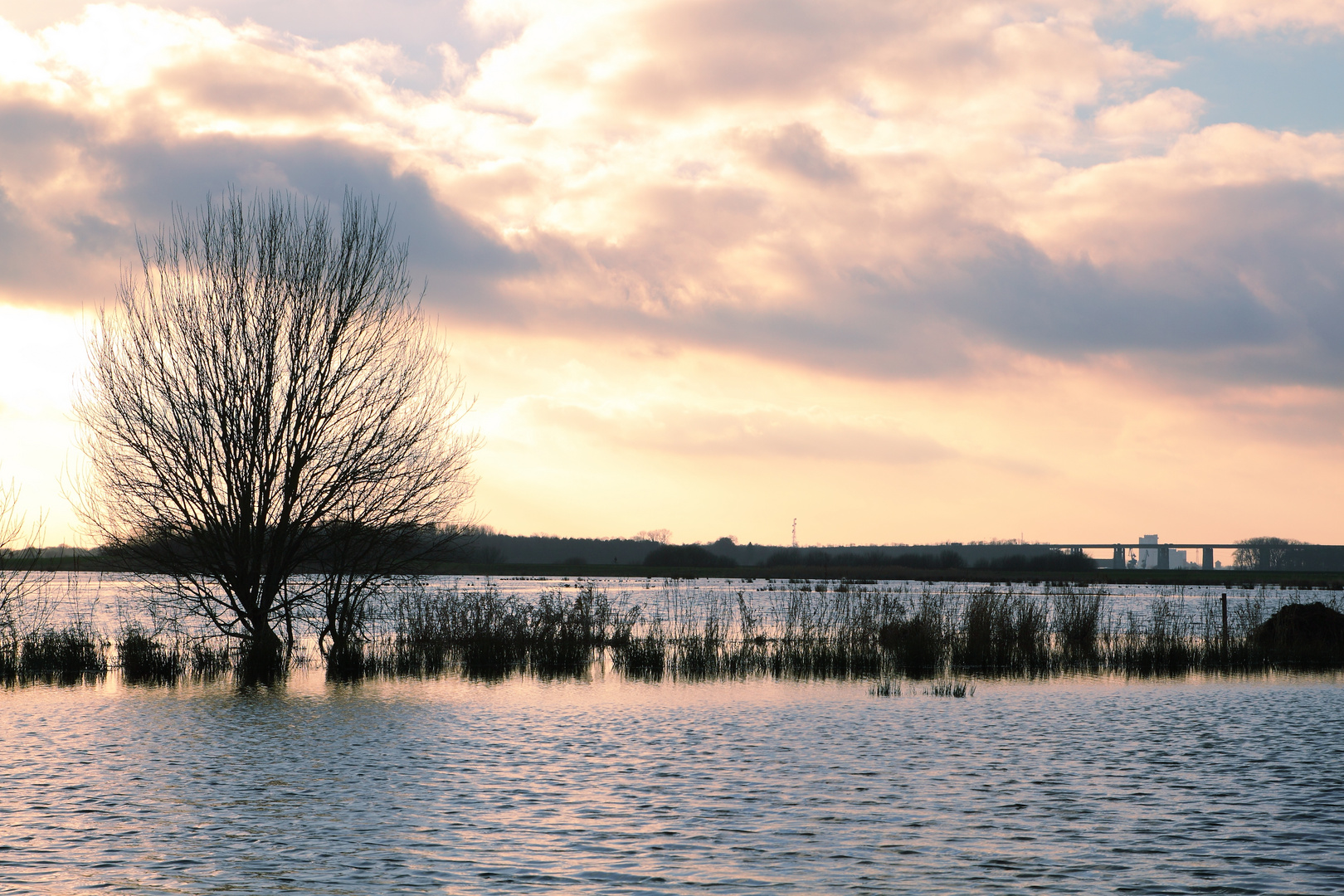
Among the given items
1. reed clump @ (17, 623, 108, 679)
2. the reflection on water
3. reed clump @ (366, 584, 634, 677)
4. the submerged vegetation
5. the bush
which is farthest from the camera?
the bush

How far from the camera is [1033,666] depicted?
27703 mm

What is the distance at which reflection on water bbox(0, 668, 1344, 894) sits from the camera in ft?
28.3

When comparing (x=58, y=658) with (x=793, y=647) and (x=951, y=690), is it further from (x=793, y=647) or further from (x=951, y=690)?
(x=951, y=690)

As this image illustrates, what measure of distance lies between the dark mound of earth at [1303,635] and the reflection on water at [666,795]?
10680 millimetres

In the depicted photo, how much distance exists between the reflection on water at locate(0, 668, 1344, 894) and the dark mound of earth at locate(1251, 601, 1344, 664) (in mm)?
10680

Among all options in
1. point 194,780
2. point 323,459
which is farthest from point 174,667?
point 194,780

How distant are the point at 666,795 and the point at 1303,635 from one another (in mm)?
26048

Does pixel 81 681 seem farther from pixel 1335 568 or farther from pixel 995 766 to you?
pixel 1335 568

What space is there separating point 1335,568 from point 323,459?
185 meters

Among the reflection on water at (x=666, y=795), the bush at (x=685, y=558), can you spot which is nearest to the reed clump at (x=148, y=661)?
the reflection on water at (x=666, y=795)

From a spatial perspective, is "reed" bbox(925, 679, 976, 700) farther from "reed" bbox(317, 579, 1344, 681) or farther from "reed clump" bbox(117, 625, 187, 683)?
"reed clump" bbox(117, 625, 187, 683)

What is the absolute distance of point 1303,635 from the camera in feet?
101

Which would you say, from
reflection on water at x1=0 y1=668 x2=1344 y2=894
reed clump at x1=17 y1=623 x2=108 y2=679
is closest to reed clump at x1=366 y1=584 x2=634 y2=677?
reflection on water at x1=0 y1=668 x2=1344 y2=894

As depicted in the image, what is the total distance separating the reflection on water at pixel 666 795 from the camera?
28.3ft
